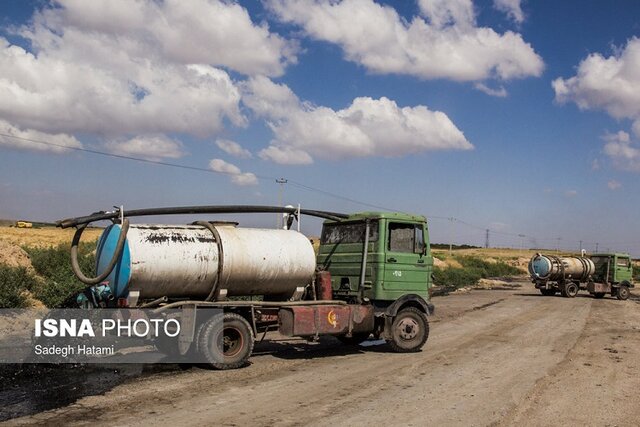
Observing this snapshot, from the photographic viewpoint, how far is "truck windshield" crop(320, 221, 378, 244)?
1280 centimetres

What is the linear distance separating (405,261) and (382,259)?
2.07 ft

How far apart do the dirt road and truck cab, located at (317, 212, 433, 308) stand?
138cm

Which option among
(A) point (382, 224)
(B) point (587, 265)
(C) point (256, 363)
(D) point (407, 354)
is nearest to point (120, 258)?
(C) point (256, 363)

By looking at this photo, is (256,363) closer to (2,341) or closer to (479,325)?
(2,341)

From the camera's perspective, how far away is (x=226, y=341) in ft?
35.0

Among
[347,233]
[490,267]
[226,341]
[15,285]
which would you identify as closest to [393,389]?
[226,341]

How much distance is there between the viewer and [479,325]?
18844mm

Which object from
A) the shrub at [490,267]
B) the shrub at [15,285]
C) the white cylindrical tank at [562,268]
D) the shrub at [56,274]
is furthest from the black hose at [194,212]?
the shrub at [490,267]

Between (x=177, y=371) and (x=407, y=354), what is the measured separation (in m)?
5.11

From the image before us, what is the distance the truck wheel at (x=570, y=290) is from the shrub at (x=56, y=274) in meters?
28.9

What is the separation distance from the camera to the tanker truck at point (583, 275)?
3631cm

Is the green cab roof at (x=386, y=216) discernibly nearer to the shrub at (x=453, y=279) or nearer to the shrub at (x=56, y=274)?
the shrub at (x=56, y=274)

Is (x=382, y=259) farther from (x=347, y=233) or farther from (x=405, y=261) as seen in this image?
(x=347, y=233)

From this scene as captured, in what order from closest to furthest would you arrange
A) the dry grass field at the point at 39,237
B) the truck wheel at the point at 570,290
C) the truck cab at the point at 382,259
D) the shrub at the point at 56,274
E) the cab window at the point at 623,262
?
the truck cab at the point at 382,259
the shrub at the point at 56,274
the truck wheel at the point at 570,290
the cab window at the point at 623,262
the dry grass field at the point at 39,237
